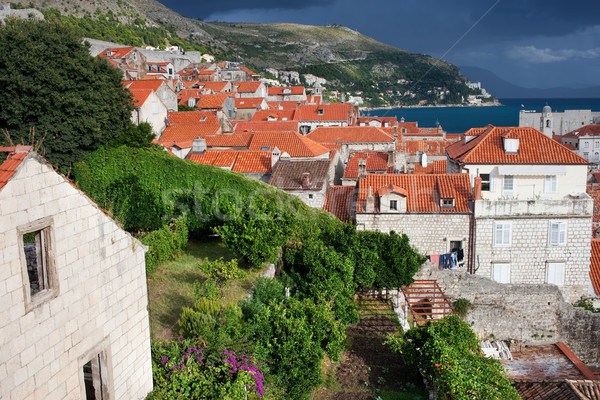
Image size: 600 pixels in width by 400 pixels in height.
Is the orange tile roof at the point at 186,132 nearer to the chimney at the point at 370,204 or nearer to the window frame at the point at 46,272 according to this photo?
the chimney at the point at 370,204

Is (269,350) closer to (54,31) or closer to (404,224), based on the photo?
(404,224)

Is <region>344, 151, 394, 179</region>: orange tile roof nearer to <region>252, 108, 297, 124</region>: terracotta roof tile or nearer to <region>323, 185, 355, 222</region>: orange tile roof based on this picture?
<region>323, 185, 355, 222</region>: orange tile roof

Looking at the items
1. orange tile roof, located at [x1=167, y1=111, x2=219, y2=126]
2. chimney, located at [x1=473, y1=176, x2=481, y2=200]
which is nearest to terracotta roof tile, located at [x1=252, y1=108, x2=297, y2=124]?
orange tile roof, located at [x1=167, y1=111, x2=219, y2=126]

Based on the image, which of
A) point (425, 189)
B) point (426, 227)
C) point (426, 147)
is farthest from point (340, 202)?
point (426, 147)

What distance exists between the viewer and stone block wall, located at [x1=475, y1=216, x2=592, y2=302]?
23.8m

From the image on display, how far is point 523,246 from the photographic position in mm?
24000

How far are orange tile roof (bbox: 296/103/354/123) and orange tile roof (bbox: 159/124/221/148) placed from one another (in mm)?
23477

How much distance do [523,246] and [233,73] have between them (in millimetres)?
80995

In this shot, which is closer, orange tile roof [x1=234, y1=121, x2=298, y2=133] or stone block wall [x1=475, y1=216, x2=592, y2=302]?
stone block wall [x1=475, y1=216, x2=592, y2=302]

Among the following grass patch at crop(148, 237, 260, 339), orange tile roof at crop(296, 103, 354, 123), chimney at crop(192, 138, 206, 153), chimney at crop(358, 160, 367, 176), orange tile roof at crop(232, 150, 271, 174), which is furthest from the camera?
orange tile roof at crop(296, 103, 354, 123)

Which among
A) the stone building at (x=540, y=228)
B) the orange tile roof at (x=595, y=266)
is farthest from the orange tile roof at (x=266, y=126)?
the orange tile roof at (x=595, y=266)

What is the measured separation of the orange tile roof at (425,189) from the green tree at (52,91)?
1331 centimetres

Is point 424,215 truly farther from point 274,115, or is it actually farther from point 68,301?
point 274,115

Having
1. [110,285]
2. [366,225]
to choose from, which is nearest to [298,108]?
[366,225]
